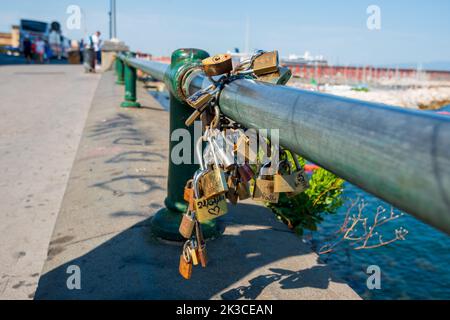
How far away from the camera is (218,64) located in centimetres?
150

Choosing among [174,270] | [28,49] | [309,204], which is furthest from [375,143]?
[28,49]

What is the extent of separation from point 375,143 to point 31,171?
5.51 m

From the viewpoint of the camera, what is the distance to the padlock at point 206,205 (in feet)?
5.43

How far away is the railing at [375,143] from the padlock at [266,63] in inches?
10.2

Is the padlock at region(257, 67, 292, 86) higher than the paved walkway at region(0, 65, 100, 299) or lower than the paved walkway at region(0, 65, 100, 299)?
higher

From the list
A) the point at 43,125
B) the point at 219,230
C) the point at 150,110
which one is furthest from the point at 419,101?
the point at 219,230

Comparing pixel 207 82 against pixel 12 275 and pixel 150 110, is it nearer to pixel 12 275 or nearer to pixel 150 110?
pixel 12 275

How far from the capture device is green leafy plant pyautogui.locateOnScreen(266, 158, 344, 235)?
4.40 m

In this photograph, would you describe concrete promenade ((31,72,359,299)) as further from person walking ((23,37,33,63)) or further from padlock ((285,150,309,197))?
person walking ((23,37,33,63))

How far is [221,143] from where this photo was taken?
5.57 feet

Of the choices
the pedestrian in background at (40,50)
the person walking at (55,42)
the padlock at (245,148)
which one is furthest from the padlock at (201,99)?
the person walking at (55,42)

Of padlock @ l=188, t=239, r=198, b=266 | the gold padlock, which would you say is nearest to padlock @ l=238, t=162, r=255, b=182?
the gold padlock

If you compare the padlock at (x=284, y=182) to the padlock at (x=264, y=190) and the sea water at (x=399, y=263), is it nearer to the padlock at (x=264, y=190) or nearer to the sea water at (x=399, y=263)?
the padlock at (x=264, y=190)
